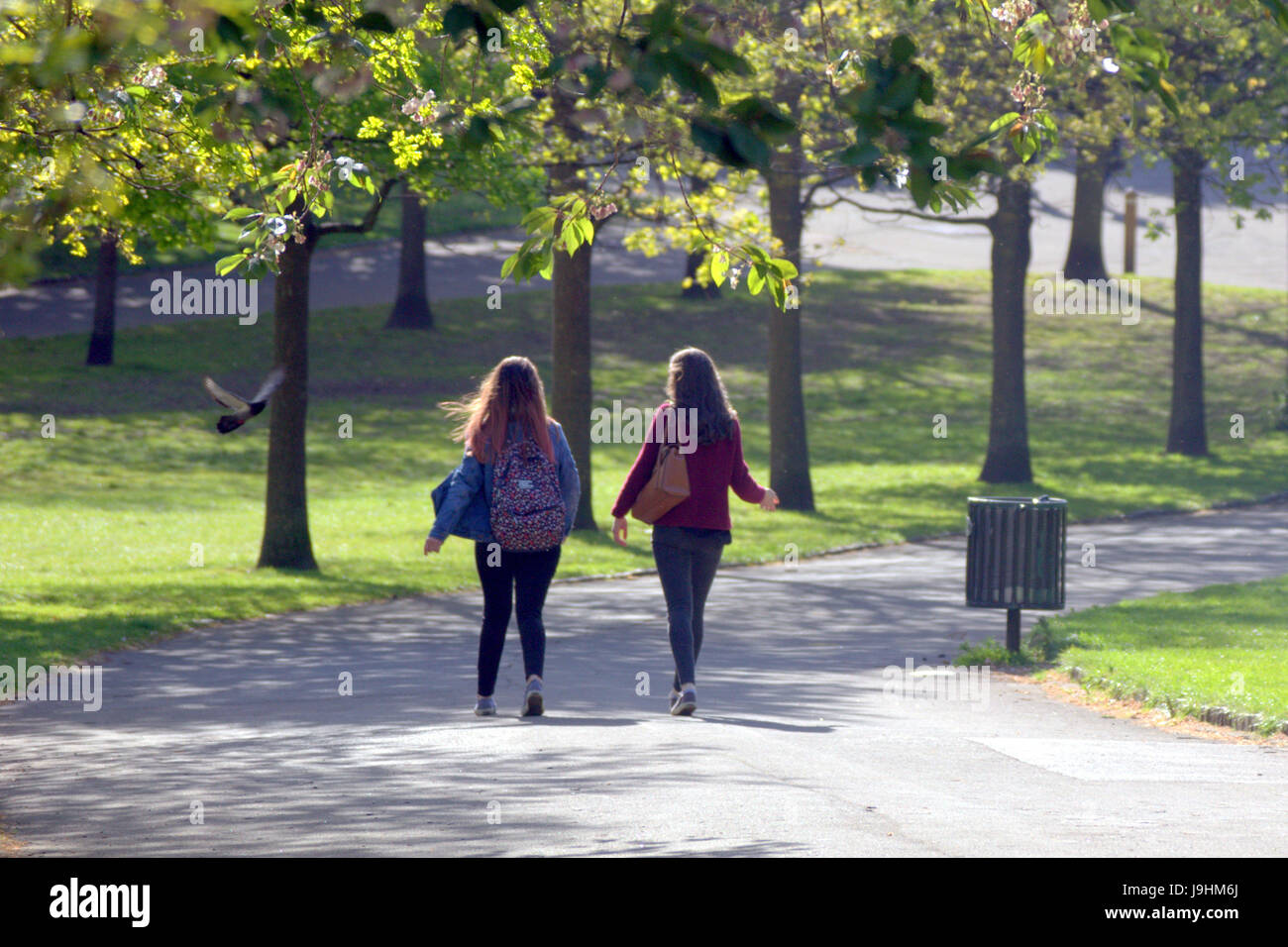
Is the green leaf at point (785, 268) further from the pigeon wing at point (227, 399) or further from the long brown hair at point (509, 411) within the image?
the pigeon wing at point (227, 399)

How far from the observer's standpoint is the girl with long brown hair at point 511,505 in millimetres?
8289

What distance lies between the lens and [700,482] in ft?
28.1

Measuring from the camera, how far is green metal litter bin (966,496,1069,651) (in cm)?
1049

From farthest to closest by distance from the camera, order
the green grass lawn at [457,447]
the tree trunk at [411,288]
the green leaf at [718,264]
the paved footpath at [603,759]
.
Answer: the tree trunk at [411,288] < the green grass lawn at [457,447] < the green leaf at [718,264] < the paved footpath at [603,759]

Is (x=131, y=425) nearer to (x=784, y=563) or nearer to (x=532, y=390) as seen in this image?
(x=784, y=563)

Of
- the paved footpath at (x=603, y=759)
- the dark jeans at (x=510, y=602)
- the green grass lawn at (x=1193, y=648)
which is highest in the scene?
the dark jeans at (x=510, y=602)

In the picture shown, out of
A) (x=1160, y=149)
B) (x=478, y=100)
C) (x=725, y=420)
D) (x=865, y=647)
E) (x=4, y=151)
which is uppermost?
(x=1160, y=149)

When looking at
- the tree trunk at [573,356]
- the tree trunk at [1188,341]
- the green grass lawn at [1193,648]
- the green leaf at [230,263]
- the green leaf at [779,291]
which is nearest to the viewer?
the green leaf at [779,291]

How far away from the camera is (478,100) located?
11766mm

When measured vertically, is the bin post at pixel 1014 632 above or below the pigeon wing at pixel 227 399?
below

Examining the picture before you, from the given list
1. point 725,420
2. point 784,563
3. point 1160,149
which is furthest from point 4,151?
point 1160,149

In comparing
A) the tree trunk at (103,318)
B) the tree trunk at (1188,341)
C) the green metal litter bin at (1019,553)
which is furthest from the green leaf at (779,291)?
the tree trunk at (103,318)

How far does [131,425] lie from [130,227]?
14465 millimetres

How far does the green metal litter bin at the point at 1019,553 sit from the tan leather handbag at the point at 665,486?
282 cm
